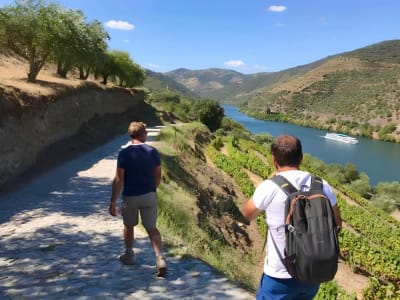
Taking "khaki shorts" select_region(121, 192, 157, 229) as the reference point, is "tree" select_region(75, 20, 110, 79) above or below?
above

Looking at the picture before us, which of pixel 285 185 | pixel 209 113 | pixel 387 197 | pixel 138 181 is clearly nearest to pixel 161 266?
pixel 138 181

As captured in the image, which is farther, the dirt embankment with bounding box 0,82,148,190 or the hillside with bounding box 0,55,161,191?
the hillside with bounding box 0,55,161,191

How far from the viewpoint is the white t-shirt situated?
2865 mm

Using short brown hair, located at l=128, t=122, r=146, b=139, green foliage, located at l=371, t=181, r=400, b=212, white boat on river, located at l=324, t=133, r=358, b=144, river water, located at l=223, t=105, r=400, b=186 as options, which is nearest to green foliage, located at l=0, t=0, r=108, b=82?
short brown hair, located at l=128, t=122, r=146, b=139

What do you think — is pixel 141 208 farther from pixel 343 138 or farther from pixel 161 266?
pixel 343 138

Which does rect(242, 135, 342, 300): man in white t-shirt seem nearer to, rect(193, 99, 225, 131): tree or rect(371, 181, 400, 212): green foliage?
rect(371, 181, 400, 212): green foliage

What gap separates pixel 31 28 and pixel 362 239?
59.4ft

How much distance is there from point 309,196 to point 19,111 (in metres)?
9.87

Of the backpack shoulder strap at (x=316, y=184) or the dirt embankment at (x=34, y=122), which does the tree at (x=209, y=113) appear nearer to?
the dirt embankment at (x=34, y=122)

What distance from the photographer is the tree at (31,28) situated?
14864 mm

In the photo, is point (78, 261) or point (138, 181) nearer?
point (138, 181)

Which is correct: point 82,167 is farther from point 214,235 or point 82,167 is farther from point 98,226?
point 98,226

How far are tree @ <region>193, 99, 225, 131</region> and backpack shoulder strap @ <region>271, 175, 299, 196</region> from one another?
188ft

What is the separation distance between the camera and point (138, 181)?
479cm
